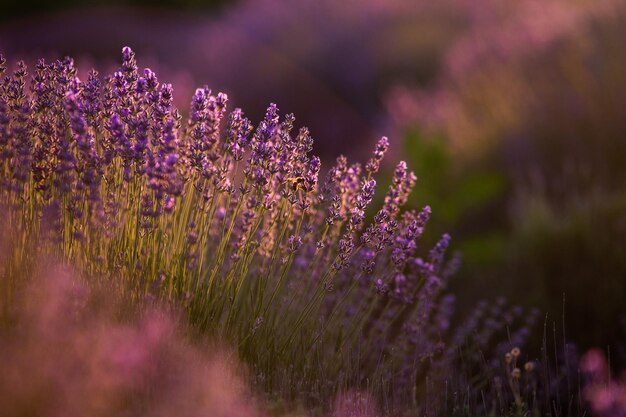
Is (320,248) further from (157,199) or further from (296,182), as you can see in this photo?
(157,199)

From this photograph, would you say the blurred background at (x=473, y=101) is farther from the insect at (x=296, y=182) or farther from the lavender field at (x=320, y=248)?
the insect at (x=296, y=182)

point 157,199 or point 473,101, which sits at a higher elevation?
point 473,101

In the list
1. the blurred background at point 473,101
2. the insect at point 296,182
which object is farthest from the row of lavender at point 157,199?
the blurred background at point 473,101

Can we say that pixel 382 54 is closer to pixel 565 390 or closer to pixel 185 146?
pixel 565 390

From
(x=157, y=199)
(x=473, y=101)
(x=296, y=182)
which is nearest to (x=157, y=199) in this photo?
(x=157, y=199)

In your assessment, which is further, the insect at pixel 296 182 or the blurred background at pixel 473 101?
the blurred background at pixel 473 101

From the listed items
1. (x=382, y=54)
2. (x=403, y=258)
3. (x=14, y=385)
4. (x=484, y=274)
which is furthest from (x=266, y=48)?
(x=14, y=385)

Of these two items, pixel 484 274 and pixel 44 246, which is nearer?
pixel 44 246
